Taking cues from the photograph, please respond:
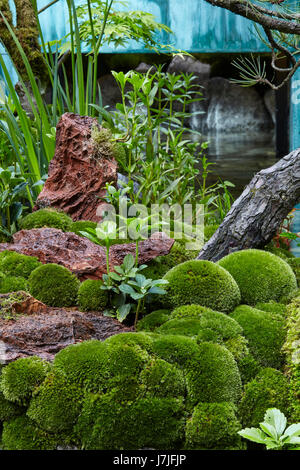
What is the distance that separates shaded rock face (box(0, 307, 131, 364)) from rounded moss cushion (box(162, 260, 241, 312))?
0.24 m

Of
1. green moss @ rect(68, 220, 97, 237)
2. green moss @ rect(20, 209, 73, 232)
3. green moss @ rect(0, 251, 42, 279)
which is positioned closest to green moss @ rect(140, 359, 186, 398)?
green moss @ rect(0, 251, 42, 279)

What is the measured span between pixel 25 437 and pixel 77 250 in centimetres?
105

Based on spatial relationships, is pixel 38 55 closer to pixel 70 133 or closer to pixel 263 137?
pixel 70 133

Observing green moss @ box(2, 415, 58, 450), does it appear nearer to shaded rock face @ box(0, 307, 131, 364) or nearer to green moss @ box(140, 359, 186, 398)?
shaded rock face @ box(0, 307, 131, 364)

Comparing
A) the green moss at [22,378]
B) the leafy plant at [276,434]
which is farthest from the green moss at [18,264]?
the leafy plant at [276,434]

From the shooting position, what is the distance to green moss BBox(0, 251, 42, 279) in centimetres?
219

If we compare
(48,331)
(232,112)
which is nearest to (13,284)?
(48,331)

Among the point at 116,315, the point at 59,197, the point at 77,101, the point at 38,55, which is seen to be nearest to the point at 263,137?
the point at 38,55

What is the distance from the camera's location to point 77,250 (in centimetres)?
235

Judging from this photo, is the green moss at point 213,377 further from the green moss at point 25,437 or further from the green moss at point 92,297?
the green moss at point 92,297

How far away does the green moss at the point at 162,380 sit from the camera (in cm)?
143

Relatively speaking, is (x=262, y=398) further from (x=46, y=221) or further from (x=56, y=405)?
(x=46, y=221)

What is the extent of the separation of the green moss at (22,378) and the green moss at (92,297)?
51 centimetres

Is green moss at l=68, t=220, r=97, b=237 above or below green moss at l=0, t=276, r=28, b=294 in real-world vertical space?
above
